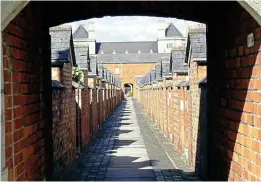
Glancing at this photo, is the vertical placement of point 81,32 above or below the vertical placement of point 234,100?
above

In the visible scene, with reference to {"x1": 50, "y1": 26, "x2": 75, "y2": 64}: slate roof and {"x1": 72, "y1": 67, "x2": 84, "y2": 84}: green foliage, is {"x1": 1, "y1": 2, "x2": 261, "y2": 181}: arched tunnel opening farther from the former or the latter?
{"x1": 72, "y1": 67, "x2": 84, "y2": 84}: green foliage

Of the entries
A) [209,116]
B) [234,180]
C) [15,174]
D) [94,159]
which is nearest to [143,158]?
[94,159]

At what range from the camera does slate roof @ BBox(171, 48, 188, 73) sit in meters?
16.0

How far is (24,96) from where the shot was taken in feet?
13.3

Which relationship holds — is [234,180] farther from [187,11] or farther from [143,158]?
[143,158]

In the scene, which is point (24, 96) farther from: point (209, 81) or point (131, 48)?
point (131, 48)

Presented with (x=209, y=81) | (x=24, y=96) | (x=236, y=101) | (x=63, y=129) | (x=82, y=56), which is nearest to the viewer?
(x=24, y=96)

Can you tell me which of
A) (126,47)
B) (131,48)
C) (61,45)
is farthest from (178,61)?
(126,47)

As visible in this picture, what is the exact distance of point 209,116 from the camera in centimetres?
562

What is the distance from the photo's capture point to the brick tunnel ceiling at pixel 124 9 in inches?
202

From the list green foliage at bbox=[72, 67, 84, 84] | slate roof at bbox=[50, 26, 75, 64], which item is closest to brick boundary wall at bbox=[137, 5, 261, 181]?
slate roof at bbox=[50, 26, 75, 64]

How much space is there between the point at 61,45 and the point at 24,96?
6.55 metres

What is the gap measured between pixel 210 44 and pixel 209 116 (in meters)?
0.91

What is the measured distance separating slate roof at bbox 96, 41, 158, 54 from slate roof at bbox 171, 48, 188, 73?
8638cm
